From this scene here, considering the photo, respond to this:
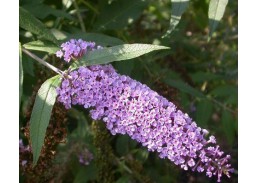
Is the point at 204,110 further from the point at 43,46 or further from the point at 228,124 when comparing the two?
the point at 43,46

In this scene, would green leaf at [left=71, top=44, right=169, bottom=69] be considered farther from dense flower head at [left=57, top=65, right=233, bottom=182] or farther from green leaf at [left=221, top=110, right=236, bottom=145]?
green leaf at [left=221, top=110, right=236, bottom=145]

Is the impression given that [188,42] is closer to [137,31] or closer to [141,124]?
[137,31]

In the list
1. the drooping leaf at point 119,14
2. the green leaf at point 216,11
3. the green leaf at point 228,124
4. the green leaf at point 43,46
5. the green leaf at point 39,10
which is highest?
the drooping leaf at point 119,14

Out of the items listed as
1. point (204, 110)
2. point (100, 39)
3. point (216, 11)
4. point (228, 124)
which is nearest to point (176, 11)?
point (216, 11)

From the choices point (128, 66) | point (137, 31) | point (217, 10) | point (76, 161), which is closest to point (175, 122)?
point (217, 10)

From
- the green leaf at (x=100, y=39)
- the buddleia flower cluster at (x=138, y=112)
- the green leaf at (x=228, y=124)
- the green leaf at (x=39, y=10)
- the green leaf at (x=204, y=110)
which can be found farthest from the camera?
the green leaf at (x=228, y=124)

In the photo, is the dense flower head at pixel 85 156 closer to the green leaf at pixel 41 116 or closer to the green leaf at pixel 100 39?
the green leaf at pixel 100 39

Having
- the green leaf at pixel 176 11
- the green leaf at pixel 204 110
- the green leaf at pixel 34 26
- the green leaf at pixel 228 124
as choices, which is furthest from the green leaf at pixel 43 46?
the green leaf at pixel 228 124
